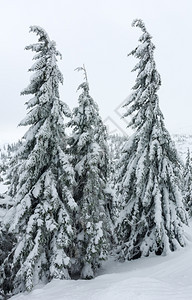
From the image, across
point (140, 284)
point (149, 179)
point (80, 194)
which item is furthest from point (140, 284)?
point (80, 194)

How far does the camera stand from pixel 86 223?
15078 mm

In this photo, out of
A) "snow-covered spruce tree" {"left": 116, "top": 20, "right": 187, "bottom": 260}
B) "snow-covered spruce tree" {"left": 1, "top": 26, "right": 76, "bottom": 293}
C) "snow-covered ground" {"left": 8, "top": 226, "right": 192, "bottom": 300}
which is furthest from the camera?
"snow-covered spruce tree" {"left": 116, "top": 20, "right": 187, "bottom": 260}

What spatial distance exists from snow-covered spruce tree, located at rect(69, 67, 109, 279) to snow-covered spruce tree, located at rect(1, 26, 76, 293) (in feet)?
4.33

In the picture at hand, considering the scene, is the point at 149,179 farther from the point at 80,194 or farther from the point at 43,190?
the point at 43,190

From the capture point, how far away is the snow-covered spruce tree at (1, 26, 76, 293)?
42.5 ft

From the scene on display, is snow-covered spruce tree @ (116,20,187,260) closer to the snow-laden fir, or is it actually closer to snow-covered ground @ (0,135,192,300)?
the snow-laden fir

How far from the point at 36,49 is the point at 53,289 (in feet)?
37.0

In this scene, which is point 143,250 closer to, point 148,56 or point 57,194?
point 57,194

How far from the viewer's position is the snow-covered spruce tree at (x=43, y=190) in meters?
12.9

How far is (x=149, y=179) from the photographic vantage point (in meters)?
15.0

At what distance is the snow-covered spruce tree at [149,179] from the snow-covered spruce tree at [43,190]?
383 cm

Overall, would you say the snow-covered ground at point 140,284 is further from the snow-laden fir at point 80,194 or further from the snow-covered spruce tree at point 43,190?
the snow-covered spruce tree at point 43,190

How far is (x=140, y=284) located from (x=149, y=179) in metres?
6.30

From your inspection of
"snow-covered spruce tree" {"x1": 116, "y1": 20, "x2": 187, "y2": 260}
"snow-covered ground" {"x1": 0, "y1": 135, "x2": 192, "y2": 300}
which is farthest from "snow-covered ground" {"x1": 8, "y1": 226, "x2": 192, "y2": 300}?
"snow-covered spruce tree" {"x1": 116, "y1": 20, "x2": 187, "y2": 260}
